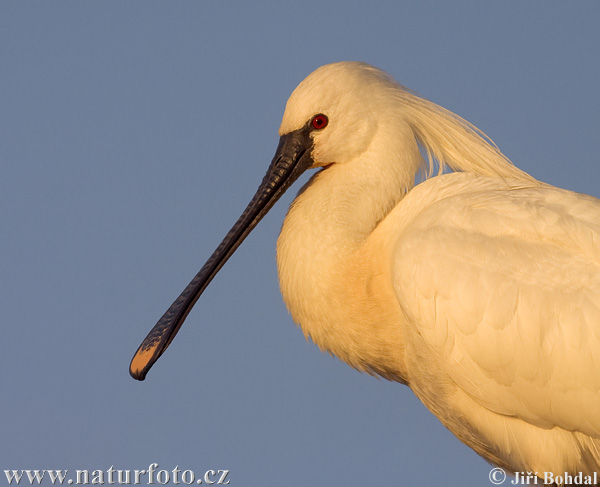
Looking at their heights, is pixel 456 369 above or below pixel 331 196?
below

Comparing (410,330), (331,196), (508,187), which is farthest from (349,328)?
(508,187)

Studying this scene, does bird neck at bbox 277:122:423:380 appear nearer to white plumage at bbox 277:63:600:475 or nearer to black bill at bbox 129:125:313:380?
white plumage at bbox 277:63:600:475

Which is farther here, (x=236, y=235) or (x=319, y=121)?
(x=236, y=235)

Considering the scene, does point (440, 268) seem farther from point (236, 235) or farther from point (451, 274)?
point (236, 235)

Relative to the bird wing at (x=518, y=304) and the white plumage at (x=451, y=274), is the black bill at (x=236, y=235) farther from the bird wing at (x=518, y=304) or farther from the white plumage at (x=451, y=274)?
the bird wing at (x=518, y=304)

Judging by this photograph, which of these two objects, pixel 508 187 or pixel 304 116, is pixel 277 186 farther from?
pixel 508 187

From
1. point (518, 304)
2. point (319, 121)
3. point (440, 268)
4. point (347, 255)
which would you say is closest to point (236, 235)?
point (319, 121)

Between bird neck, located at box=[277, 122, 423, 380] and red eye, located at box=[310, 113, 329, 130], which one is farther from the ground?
red eye, located at box=[310, 113, 329, 130]

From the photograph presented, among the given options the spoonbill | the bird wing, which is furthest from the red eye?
the bird wing
